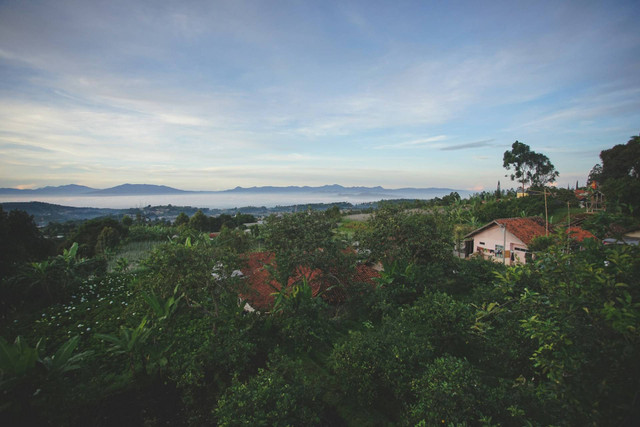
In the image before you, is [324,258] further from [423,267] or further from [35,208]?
[35,208]

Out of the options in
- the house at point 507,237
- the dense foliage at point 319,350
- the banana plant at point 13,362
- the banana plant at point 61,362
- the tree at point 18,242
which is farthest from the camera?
the house at point 507,237

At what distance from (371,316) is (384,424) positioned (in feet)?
11.9

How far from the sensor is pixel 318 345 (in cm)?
564

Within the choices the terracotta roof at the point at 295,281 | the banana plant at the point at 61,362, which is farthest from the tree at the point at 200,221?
the banana plant at the point at 61,362

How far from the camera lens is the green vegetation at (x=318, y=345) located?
2.00 m

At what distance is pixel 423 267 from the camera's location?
8.88m

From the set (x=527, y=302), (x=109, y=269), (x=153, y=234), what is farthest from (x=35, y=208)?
(x=527, y=302)

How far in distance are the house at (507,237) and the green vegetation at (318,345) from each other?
11605mm

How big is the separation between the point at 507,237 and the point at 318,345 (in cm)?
1609

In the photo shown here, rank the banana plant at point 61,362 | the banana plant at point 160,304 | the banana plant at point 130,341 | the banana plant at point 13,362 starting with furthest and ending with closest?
the banana plant at point 160,304, the banana plant at point 130,341, the banana plant at point 61,362, the banana plant at point 13,362

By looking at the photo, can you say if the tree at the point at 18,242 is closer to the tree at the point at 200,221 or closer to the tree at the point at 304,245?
the tree at the point at 304,245

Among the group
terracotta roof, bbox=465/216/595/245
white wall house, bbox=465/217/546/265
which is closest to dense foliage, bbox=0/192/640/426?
white wall house, bbox=465/217/546/265

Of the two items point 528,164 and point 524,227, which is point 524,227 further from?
point 528,164

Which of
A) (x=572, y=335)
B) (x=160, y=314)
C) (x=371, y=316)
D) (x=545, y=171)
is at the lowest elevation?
(x=371, y=316)
